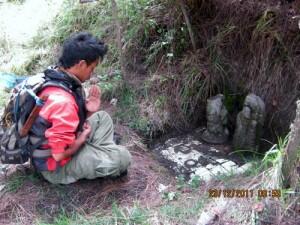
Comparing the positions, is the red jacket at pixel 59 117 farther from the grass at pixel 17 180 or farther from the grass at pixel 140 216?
the grass at pixel 17 180

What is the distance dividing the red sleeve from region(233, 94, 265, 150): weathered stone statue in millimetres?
1799

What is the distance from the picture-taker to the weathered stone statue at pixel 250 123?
4031 mm

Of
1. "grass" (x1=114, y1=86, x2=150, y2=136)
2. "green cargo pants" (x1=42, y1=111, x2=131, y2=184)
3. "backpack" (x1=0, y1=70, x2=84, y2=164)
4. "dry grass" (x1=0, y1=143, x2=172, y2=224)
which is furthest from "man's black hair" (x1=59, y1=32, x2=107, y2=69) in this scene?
"grass" (x1=114, y1=86, x2=150, y2=136)

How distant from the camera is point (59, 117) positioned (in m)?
2.86

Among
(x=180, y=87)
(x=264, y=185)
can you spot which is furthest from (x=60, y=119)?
(x=180, y=87)

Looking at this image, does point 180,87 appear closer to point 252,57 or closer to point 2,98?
point 252,57

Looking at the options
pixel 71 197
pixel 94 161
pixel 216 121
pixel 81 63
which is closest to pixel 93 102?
pixel 81 63

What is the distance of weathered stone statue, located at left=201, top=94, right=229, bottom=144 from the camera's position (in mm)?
4277

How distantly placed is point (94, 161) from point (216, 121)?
1.55m

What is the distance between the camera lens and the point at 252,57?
4.45 meters

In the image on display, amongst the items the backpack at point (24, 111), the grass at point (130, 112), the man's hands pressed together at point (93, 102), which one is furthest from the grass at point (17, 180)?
the grass at point (130, 112)

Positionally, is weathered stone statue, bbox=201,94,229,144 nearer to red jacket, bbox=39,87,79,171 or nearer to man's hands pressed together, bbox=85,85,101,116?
man's hands pressed together, bbox=85,85,101,116
